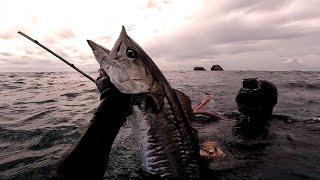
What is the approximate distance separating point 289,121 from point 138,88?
25.8ft

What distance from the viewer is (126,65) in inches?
138

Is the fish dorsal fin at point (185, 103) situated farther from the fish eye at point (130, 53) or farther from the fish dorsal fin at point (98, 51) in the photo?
the fish dorsal fin at point (98, 51)

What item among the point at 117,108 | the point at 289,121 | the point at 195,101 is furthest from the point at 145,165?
the point at 195,101

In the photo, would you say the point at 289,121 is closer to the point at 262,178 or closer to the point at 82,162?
the point at 262,178

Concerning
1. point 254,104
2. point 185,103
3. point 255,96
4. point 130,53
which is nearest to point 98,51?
point 130,53

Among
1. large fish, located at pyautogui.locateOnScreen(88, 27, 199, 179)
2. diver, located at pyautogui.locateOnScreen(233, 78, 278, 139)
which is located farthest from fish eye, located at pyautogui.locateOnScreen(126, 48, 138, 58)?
diver, located at pyautogui.locateOnScreen(233, 78, 278, 139)

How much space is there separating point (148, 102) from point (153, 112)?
0.52ft

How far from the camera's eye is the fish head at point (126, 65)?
11.5 ft

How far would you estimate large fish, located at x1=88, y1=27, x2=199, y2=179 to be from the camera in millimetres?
3541

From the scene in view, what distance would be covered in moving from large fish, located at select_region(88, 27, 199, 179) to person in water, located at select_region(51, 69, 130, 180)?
138 millimetres

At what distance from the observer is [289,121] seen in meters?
10.2

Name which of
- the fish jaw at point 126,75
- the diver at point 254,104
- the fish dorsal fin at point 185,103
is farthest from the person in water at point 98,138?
the diver at point 254,104

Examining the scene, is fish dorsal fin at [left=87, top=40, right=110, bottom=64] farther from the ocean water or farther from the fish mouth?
the ocean water

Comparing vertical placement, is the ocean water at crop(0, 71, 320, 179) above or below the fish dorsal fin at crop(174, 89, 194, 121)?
below
